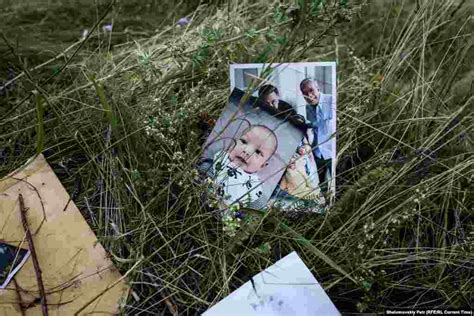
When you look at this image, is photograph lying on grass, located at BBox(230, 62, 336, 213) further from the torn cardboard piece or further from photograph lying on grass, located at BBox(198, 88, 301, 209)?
the torn cardboard piece

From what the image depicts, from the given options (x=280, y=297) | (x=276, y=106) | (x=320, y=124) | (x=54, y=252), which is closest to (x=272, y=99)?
(x=276, y=106)

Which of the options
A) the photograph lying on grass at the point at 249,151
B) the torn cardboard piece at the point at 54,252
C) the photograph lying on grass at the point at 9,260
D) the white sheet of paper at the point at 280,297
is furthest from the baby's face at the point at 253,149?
the photograph lying on grass at the point at 9,260

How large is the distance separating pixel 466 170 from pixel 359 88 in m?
0.36

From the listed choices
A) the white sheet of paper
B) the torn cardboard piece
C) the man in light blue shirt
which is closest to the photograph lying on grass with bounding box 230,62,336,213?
the man in light blue shirt

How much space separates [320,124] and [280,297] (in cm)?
47

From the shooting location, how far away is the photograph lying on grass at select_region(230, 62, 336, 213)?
61.0 inches

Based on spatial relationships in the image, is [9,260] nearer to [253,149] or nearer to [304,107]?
[253,149]

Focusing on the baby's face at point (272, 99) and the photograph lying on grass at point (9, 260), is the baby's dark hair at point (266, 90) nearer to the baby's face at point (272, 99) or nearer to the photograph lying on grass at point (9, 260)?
the baby's face at point (272, 99)

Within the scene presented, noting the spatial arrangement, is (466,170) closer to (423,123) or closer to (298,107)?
(423,123)

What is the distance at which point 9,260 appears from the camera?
141 cm

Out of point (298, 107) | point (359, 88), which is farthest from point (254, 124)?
point (359, 88)

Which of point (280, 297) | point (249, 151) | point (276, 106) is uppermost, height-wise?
point (276, 106)

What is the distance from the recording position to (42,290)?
1.37 metres

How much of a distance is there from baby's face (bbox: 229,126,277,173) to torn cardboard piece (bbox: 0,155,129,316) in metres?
0.41
